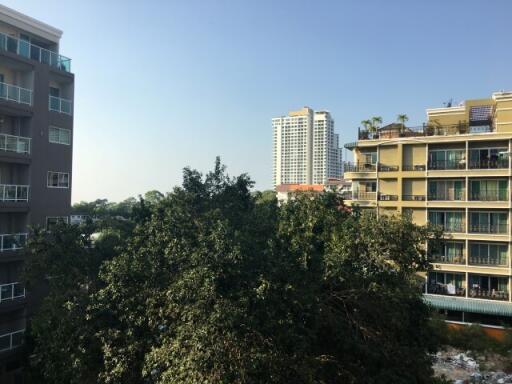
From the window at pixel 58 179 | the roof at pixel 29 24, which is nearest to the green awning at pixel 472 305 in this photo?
the window at pixel 58 179

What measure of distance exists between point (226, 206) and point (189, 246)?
14.2 ft

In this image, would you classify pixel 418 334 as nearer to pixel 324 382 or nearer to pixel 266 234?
pixel 324 382

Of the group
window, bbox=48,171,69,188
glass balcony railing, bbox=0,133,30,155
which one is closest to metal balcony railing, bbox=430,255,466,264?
window, bbox=48,171,69,188

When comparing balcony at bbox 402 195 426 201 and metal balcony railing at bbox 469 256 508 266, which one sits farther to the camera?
balcony at bbox 402 195 426 201

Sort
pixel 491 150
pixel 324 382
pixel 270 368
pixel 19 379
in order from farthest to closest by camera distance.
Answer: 1. pixel 491 150
2. pixel 19 379
3. pixel 324 382
4. pixel 270 368

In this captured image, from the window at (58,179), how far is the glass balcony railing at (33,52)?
5.15 m

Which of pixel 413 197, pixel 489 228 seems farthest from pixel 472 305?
pixel 413 197

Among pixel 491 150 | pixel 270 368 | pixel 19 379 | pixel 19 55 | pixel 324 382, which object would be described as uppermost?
pixel 19 55

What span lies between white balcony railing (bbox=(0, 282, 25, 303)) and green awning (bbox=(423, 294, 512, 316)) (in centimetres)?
2226

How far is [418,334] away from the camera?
13453 millimetres

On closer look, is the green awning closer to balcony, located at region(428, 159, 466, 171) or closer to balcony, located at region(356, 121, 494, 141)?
balcony, located at region(428, 159, 466, 171)

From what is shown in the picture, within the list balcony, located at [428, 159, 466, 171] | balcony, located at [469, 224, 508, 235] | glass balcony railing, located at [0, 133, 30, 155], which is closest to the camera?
glass balcony railing, located at [0, 133, 30, 155]

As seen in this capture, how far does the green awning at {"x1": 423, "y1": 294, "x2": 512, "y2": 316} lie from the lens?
26.9 meters

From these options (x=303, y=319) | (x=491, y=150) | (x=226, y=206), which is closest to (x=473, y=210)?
(x=491, y=150)
